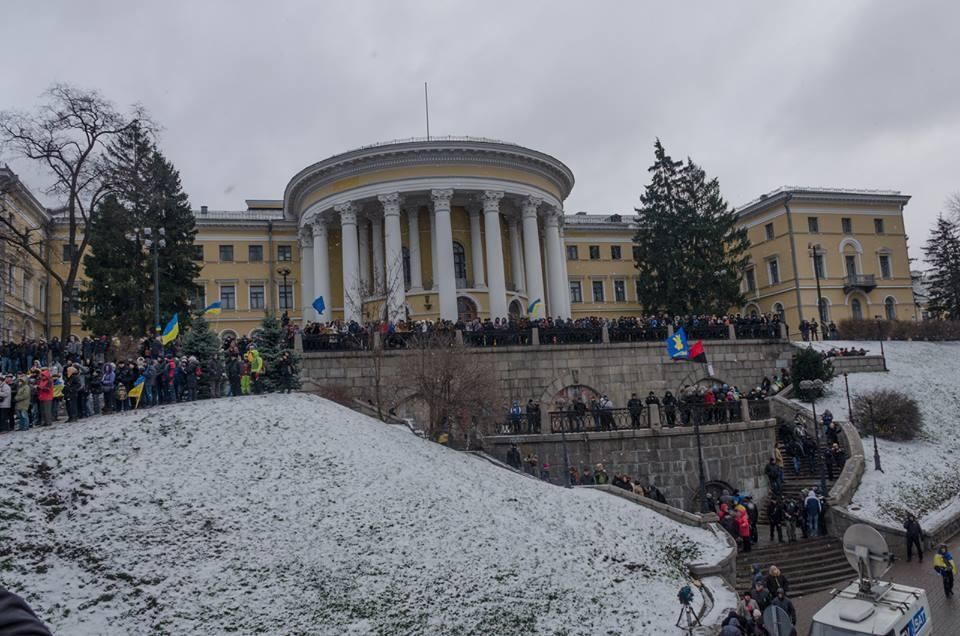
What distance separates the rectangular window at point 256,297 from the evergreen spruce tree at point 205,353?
3170 cm

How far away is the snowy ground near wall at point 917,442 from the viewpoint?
25.6 meters

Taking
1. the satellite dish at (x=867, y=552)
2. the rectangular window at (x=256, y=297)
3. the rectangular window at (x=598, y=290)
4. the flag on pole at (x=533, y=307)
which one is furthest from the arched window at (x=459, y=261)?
the satellite dish at (x=867, y=552)

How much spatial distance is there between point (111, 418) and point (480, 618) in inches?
467

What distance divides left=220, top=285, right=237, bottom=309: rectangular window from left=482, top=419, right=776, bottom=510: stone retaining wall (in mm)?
36044

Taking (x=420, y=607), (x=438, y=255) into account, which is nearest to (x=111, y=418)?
(x=420, y=607)

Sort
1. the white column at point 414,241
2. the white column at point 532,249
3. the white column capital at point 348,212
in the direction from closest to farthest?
the white column capital at point 348,212 → the white column at point 532,249 → the white column at point 414,241

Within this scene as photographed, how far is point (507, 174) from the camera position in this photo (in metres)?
43.8

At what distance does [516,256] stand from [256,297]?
2167 centimetres

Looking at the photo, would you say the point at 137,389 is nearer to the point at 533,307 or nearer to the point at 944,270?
the point at 533,307

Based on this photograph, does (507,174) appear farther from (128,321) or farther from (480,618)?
(480,618)

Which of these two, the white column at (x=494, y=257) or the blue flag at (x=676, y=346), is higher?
the white column at (x=494, y=257)

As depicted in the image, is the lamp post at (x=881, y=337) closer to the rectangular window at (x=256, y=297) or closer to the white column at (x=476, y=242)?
the white column at (x=476, y=242)

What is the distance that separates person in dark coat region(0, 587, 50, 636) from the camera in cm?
178

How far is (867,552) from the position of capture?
34.6ft
